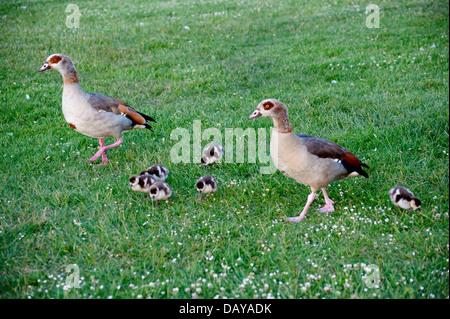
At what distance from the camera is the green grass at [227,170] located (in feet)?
14.9

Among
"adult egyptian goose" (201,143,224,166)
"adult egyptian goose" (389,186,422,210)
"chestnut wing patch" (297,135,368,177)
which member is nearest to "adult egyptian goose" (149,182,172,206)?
"adult egyptian goose" (201,143,224,166)

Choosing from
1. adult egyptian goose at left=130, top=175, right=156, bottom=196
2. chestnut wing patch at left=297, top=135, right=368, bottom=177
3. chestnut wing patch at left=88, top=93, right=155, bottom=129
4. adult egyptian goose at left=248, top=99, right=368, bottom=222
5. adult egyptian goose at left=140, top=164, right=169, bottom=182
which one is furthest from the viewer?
chestnut wing patch at left=88, top=93, right=155, bottom=129

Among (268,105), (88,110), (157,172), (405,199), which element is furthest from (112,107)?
(405,199)

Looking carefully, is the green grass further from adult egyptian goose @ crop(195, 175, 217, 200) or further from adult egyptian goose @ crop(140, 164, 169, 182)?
adult egyptian goose @ crop(140, 164, 169, 182)

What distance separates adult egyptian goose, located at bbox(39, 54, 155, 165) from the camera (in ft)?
22.9

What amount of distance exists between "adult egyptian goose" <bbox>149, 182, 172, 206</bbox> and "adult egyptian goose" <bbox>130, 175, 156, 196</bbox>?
13 centimetres

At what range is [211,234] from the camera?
524cm

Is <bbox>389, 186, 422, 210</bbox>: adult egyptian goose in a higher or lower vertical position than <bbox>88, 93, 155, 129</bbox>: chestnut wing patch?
lower

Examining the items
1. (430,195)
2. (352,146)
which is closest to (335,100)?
(352,146)

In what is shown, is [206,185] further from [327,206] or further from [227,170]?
[327,206]

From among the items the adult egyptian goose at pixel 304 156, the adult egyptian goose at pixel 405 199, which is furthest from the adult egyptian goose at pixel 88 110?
the adult egyptian goose at pixel 405 199

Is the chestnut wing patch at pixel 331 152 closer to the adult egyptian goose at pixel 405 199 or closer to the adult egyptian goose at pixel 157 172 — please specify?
the adult egyptian goose at pixel 405 199

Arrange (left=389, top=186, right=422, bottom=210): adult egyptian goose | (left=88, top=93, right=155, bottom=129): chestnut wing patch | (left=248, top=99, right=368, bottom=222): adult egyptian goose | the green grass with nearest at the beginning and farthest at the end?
1. the green grass
2. (left=389, top=186, right=422, bottom=210): adult egyptian goose
3. (left=248, top=99, right=368, bottom=222): adult egyptian goose
4. (left=88, top=93, right=155, bottom=129): chestnut wing patch
